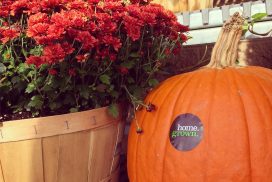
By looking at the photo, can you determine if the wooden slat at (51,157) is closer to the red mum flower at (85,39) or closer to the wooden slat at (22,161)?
the wooden slat at (22,161)

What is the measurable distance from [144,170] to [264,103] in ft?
1.63

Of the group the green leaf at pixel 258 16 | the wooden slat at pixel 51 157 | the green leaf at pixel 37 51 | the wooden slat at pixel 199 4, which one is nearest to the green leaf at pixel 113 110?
the wooden slat at pixel 51 157

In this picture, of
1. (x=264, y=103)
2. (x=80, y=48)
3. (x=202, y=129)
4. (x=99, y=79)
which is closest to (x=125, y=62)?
(x=99, y=79)

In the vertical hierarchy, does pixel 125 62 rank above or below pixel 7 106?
above

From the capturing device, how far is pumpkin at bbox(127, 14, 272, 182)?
3.67 feet

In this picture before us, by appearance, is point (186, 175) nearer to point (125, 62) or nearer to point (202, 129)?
point (202, 129)

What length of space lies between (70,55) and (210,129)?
57cm

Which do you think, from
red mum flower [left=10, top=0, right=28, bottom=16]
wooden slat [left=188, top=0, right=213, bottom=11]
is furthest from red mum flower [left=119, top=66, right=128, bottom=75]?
wooden slat [left=188, top=0, right=213, bottom=11]

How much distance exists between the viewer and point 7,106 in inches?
56.0

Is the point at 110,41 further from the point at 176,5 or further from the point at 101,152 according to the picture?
the point at 176,5

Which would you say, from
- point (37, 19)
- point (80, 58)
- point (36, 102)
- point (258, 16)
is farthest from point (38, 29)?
point (258, 16)

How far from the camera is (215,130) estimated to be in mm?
1149

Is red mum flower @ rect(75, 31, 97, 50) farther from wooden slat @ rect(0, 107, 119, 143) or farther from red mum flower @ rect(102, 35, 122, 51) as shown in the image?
wooden slat @ rect(0, 107, 119, 143)

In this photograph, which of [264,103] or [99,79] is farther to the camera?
[99,79]
